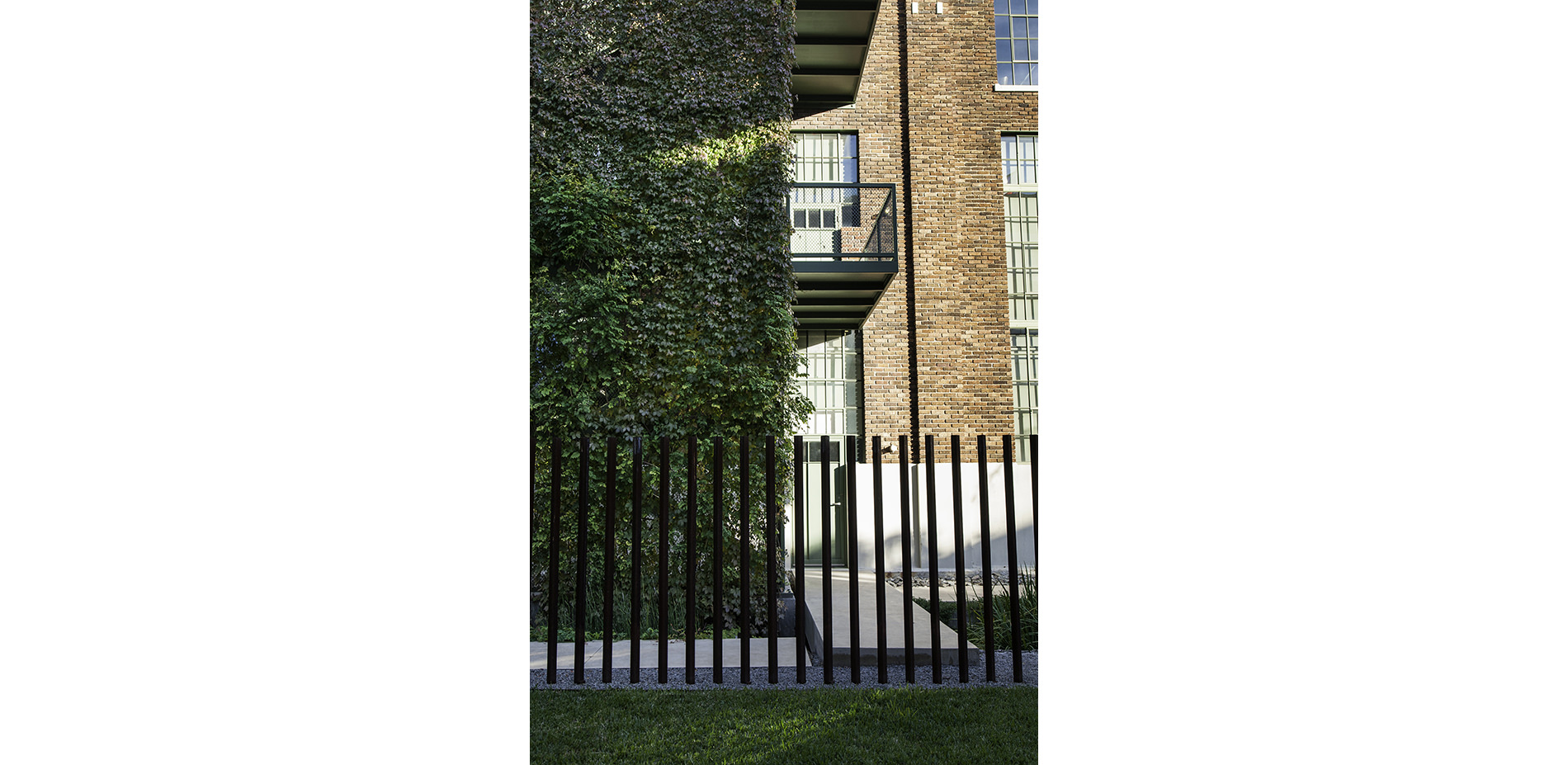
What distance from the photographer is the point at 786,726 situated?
3.56m

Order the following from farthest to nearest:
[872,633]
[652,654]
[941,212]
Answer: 1. [941,212]
2. [872,633]
3. [652,654]

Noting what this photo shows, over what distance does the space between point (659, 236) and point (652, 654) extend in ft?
12.5

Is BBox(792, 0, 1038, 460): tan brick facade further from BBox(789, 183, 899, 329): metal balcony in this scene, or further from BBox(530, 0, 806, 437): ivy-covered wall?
BBox(530, 0, 806, 437): ivy-covered wall

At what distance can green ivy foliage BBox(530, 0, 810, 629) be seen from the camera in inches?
256

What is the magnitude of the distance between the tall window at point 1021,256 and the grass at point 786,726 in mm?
9873

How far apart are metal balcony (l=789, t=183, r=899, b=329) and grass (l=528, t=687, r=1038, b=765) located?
484 cm

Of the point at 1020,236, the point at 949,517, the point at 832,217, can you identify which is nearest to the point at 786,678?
the point at 949,517

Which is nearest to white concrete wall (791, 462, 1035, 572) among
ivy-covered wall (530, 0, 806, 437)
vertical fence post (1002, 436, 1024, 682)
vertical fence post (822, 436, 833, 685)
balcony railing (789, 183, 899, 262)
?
balcony railing (789, 183, 899, 262)

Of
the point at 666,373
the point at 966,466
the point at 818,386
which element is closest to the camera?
the point at 666,373

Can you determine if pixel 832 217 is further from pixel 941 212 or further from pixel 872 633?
pixel 872 633

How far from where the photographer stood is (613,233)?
265 inches
